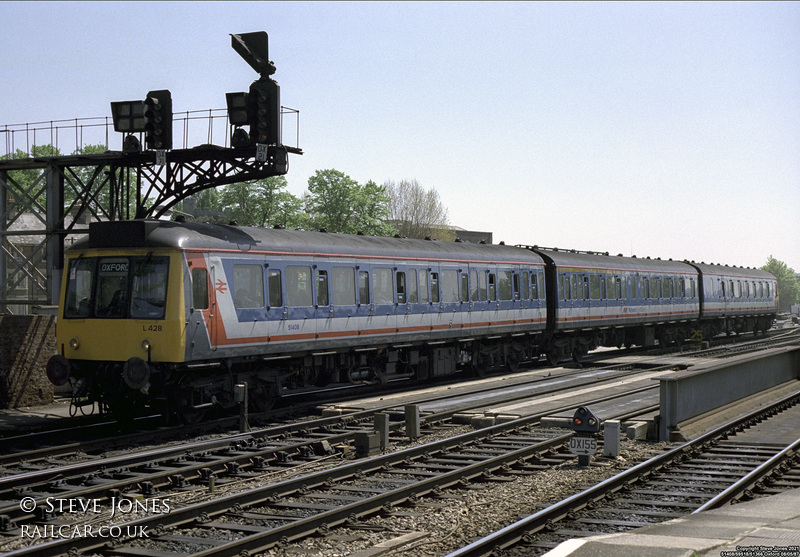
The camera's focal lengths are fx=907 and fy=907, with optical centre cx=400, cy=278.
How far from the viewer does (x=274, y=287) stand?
18.0 meters

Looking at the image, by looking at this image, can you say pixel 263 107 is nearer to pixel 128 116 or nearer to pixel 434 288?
pixel 128 116

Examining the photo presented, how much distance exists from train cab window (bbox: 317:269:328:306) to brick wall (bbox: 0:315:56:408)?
5876 mm

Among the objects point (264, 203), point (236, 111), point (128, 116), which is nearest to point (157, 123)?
point (128, 116)

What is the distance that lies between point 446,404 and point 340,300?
3285mm

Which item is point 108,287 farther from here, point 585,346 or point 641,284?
point 641,284

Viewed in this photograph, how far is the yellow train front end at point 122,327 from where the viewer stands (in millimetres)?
15570

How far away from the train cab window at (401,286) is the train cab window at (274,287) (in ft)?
15.0

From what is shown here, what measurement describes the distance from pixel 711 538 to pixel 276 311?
37.5 ft

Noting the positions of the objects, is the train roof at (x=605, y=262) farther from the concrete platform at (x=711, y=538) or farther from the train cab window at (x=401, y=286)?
the concrete platform at (x=711, y=538)

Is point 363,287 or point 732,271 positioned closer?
point 363,287

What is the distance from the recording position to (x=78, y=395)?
16.2 m

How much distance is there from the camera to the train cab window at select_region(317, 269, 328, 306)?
19.2 metres

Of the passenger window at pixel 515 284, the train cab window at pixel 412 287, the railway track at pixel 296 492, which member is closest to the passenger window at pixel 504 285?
the passenger window at pixel 515 284

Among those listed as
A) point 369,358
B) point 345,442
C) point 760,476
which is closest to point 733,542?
point 760,476
